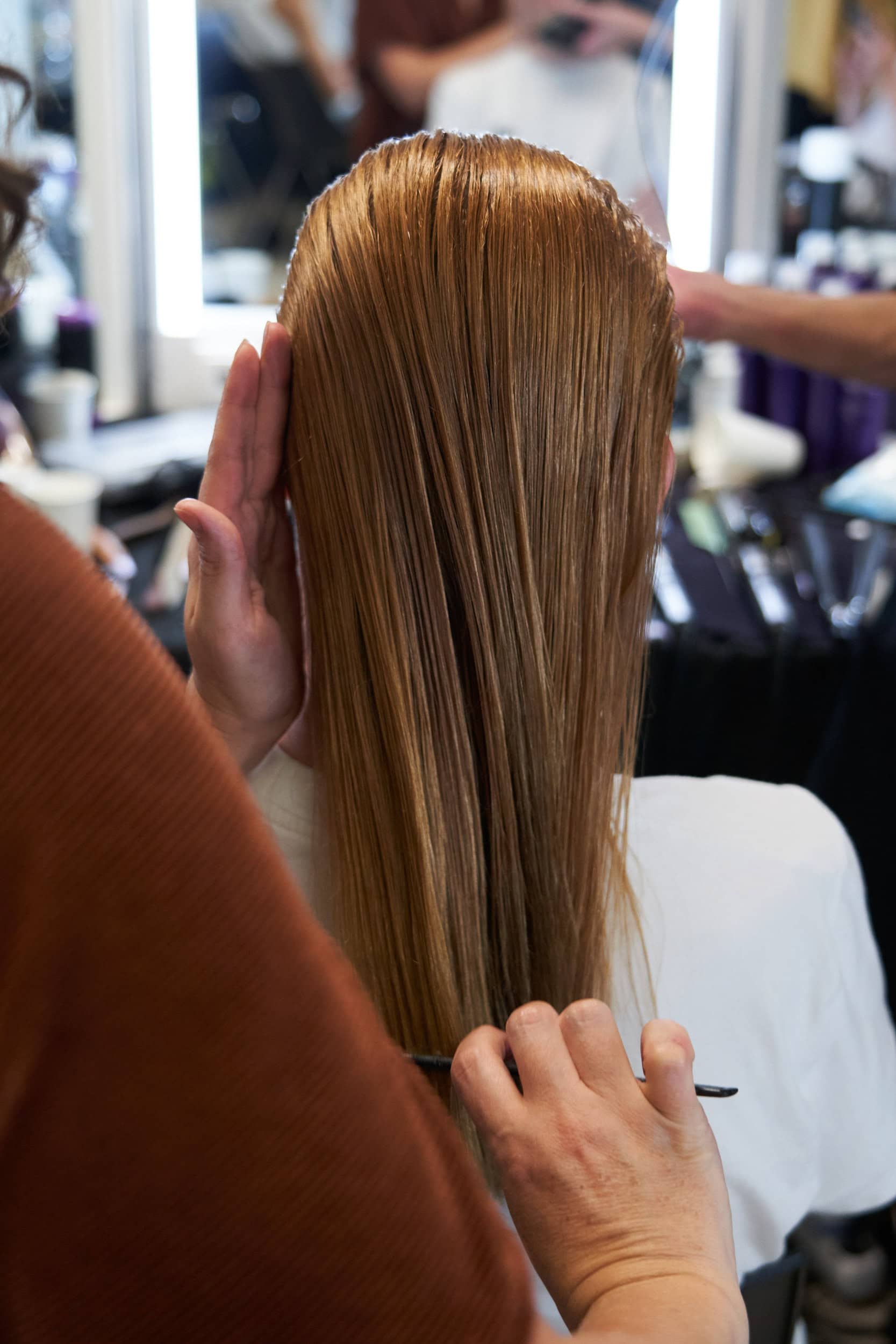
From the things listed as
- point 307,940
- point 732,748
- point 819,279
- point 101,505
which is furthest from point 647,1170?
point 819,279

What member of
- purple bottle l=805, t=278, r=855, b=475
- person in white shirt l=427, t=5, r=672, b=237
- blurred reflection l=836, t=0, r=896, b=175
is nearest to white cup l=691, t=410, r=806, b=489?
purple bottle l=805, t=278, r=855, b=475

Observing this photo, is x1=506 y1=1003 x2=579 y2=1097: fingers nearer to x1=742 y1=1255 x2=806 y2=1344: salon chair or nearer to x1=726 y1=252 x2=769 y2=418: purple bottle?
x1=742 y1=1255 x2=806 y2=1344: salon chair

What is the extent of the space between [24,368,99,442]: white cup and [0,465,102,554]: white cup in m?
0.47

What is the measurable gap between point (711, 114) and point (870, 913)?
1673mm

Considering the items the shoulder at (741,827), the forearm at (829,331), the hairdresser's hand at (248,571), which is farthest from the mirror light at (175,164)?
the shoulder at (741,827)

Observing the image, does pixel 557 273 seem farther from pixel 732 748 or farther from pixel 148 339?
pixel 148 339

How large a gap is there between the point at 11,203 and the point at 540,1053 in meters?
0.38

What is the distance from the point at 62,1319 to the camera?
289 millimetres

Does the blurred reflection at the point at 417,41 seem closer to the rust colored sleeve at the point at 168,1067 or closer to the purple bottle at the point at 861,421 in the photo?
the purple bottle at the point at 861,421

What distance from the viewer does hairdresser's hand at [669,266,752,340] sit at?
4.30ft

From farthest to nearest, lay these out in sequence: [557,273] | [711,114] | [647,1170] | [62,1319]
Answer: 1. [711,114]
2. [557,273]
3. [647,1170]
4. [62,1319]

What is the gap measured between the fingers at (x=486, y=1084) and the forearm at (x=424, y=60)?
2.08m

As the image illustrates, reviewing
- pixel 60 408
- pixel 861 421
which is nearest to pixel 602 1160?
pixel 861 421

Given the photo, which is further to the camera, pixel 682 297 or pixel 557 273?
pixel 682 297
